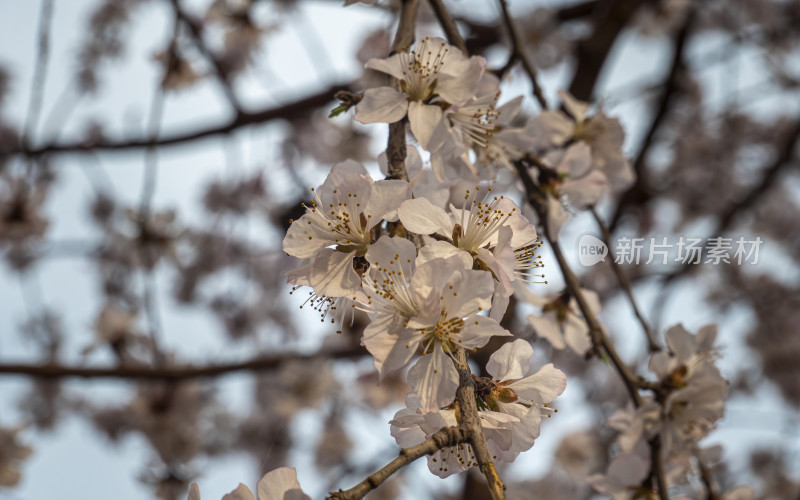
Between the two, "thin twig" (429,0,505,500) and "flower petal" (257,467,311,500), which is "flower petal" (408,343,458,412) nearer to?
"thin twig" (429,0,505,500)

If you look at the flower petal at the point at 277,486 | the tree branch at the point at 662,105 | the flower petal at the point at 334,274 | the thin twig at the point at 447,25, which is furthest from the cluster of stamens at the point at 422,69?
the tree branch at the point at 662,105

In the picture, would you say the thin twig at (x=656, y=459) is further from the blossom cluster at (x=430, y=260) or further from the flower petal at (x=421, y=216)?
the flower petal at (x=421, y=216)

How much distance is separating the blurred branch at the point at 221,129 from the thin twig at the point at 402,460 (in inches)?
79.0

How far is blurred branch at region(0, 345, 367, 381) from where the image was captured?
190 cm

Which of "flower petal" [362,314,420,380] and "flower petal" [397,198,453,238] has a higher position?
"flower petal" [397,198,453,238]

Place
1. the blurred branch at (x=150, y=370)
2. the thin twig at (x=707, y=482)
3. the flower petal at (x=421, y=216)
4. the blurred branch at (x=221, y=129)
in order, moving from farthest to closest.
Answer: the blurred branch at (x=221, y=129) < the blurred branch at (x=150, y=370) < the thin twig at (x=707, y=482) < the flower petal at (x=421, y=216)

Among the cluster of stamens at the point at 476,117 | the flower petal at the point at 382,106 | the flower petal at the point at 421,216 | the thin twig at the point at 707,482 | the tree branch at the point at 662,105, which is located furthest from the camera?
the tree branch at the point at 662,105

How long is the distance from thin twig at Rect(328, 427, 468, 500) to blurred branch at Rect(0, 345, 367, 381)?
1.55 metres

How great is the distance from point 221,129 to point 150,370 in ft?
3.54

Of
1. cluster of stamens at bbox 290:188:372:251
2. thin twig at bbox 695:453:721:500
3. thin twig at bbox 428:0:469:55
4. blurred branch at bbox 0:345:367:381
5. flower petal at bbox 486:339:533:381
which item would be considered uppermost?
thin twig at bbox 428:0:469:55

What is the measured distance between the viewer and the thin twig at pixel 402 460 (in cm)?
54

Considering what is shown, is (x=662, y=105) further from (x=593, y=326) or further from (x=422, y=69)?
(x=422, y=69)

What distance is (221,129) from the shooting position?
2.61 meters

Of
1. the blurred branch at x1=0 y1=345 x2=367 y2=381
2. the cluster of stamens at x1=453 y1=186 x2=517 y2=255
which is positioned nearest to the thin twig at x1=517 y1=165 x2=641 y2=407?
the cluster of stamens at x1=453 y1=186 x2=517 y2=255
